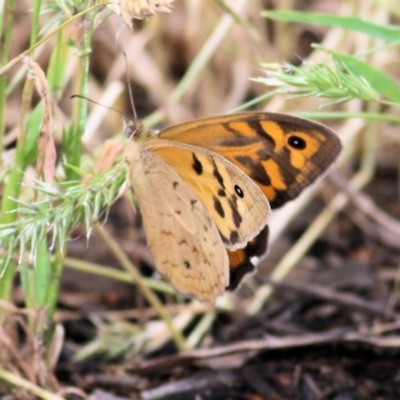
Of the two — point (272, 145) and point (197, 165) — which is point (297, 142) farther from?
point (197, 165)

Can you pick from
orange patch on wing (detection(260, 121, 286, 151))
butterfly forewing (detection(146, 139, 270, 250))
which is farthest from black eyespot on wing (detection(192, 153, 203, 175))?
orange patch on wing (detection(260, 121, 286, 151))

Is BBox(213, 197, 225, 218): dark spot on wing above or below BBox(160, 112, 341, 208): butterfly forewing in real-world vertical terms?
below

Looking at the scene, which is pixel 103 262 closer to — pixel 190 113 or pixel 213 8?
pixel 190 113

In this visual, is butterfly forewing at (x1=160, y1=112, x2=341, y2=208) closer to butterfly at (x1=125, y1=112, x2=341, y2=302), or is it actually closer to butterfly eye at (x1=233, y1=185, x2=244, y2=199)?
butterfly at (x1=125, y1=112, x2=341, y2=302)

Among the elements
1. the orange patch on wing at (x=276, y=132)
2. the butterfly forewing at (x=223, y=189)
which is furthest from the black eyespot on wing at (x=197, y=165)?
the orange patch on wing at (x=276, y=132)

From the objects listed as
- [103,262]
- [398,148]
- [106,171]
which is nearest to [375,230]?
[398,148]

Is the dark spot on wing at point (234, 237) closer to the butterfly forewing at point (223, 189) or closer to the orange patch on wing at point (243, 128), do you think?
the butterfly forewing at point (223, 189)

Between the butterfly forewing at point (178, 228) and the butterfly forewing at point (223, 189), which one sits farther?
the butterfly forewing at point (178, 228)

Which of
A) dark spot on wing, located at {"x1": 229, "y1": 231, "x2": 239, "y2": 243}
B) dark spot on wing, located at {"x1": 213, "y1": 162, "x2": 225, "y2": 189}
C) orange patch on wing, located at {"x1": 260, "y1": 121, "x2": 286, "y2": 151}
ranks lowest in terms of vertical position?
dark spot on wing, located at {"x1": 229, "y1": 231, "x2": 239, "y2": 243}
